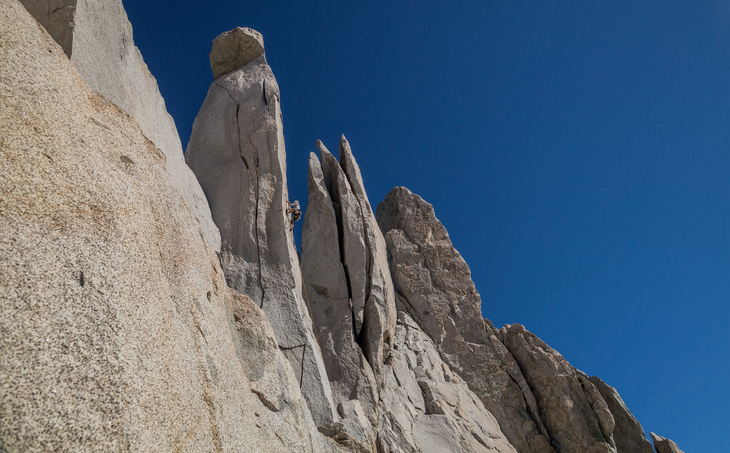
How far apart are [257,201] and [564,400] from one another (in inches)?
458

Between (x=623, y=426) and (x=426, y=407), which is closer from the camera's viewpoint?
(x=426, y=407)

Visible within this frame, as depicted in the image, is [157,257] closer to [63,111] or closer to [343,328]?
[63,111]

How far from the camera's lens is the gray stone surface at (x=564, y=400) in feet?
49.2

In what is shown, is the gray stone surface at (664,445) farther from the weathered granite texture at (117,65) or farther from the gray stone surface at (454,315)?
the weathered granite texture at (117,65)

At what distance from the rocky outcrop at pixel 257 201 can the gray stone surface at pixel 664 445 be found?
470 inches

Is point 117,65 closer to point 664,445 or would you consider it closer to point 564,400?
point 564,400

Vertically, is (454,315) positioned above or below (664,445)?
above

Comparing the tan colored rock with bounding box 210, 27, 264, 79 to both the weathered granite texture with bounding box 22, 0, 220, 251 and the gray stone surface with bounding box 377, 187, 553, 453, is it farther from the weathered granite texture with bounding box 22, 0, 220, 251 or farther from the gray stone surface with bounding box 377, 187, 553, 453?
the gray stone surface with bounding box 377, 187, 553, 453

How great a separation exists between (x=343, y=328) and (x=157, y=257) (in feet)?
27.2

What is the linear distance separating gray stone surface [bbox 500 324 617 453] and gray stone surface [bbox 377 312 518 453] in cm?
193

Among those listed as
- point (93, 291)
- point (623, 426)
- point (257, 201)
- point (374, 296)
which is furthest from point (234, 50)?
point (623, 426)

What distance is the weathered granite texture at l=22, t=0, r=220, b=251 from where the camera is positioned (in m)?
7.05

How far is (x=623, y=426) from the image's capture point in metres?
16.0

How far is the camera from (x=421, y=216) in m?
21.0
